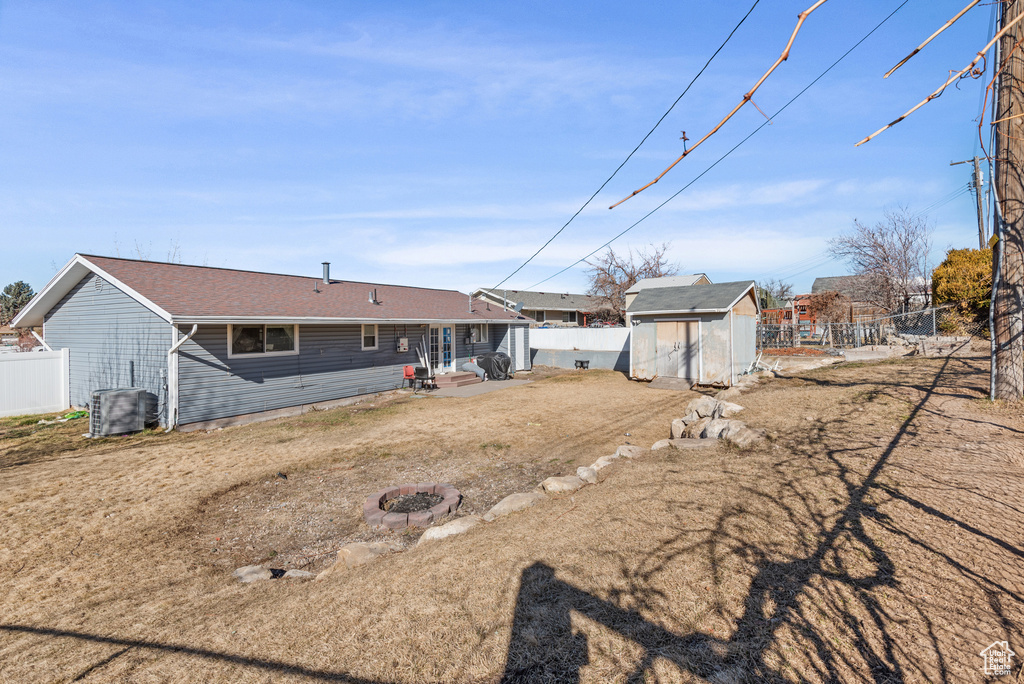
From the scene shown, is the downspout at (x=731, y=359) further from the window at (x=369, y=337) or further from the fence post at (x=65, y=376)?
the fence post at (x=65, y=376)

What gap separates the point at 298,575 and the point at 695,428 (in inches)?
297

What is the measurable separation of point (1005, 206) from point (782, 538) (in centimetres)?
764

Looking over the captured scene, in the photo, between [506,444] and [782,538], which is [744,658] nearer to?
[782,538]

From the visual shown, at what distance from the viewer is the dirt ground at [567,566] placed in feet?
8.96

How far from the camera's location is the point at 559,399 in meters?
14.5

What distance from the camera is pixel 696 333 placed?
16266 millimetres

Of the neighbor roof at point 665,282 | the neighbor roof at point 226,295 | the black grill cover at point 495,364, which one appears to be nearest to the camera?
the neighbor roof at point 226,295

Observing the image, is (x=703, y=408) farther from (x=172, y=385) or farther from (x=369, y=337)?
(x=172, y=385)

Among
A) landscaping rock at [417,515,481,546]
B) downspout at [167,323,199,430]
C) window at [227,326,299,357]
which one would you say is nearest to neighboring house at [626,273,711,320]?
window at [227,326,299,357]

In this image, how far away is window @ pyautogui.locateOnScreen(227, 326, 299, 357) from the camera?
38.6 ft

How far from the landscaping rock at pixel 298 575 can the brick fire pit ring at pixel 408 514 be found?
120 cm

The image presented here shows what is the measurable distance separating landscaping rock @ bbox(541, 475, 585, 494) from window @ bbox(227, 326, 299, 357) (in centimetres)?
965

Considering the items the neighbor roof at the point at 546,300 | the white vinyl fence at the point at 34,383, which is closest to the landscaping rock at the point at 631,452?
the white vinyl fence at the point at 34,383

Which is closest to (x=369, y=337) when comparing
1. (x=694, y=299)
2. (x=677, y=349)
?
(x=677, y=349)
